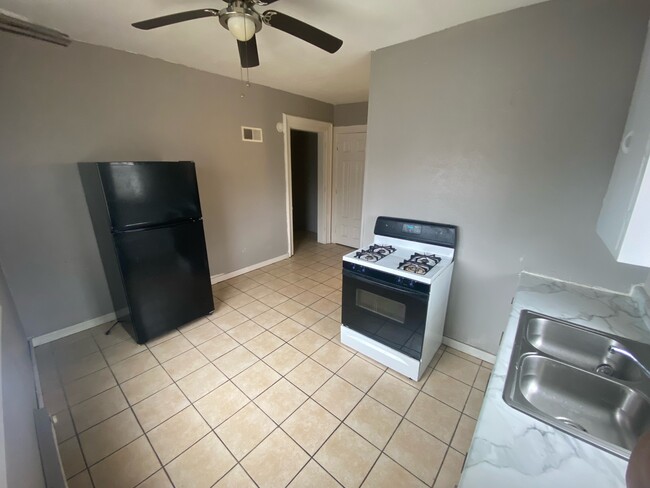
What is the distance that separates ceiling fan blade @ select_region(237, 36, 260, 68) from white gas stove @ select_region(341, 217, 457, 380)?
1494mm

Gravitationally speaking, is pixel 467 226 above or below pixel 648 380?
above

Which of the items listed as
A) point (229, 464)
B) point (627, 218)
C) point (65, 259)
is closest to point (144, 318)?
point (65, 259)

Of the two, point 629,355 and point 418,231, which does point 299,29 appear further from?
point 629,355

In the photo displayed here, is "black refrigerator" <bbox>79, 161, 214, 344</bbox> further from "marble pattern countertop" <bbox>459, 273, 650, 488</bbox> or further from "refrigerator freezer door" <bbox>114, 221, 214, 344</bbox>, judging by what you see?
"marble pattern countertop" <bbox>459, 273, 650, 488</bbox>

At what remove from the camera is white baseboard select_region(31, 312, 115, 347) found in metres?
2.24

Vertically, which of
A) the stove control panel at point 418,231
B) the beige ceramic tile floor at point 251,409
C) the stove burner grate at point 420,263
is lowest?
the beige ceramic tile floor at point 251,409

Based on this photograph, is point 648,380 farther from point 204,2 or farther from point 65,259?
point 65,259

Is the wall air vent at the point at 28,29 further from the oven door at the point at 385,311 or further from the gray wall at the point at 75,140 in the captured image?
the oven door at the point at 385,311

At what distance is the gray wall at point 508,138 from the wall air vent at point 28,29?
7.85ft

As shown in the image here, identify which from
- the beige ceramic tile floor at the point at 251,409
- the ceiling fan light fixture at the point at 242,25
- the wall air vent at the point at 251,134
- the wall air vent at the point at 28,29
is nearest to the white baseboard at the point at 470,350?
the beige ceramic tile floor at the point at 251,409

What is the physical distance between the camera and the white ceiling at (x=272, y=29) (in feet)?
5.16

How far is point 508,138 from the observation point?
172 cm

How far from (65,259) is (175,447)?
187 cm

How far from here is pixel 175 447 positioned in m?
1.47
